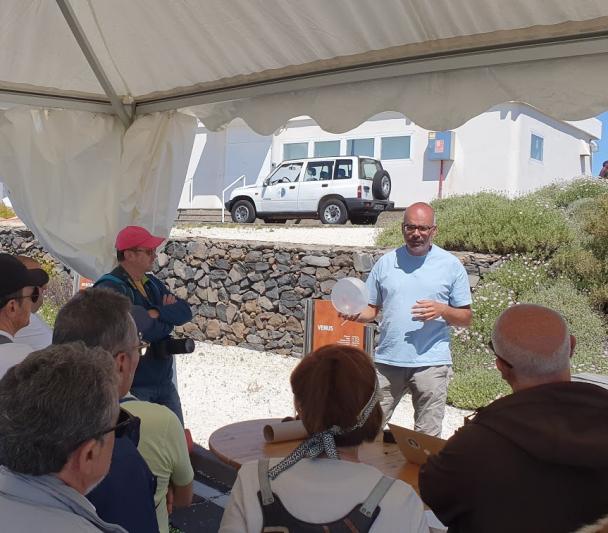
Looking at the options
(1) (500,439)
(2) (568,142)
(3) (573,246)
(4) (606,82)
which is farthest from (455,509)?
(2) (568,142)

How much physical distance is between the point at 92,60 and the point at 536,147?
19.0 metres

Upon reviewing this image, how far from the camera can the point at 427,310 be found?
3635 mm

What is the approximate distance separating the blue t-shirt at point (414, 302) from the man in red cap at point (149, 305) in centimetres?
114

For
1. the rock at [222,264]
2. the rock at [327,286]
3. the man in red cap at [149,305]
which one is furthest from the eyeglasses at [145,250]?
the rock at [222,264]

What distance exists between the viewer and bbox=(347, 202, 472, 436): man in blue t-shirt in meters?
3.78

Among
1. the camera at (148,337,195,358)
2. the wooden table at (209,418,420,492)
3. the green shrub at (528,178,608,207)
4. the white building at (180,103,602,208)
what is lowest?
the wooden table at (209,418,420,492)

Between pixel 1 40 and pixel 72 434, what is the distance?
2.91 m

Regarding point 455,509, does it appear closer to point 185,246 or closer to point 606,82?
point 606,82

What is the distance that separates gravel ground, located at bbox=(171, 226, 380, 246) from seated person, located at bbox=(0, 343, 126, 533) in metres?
11.1

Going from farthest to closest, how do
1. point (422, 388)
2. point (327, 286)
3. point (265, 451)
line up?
1. point (327, 286)
2. point (422, 388)
3. point (265, 451)

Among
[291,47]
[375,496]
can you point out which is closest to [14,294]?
[375,496]

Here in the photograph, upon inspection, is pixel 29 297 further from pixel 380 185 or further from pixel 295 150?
pixel 295 150

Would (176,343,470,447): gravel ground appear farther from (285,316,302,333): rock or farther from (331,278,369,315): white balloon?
(331,278,369,315): white balloon

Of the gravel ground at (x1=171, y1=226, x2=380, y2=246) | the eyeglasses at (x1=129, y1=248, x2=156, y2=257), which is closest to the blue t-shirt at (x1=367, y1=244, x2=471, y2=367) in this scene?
the eyeglasses at (x1=129, y1=248, x2=156, y2=257)
